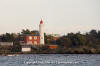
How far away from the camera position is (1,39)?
4469 inches

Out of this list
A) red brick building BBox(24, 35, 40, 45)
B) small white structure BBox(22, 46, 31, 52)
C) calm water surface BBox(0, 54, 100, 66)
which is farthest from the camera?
red brick building BBox(24, 35, 40, 45)

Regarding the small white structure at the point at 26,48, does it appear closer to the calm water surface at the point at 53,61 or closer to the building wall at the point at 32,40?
the building wall at the point at 32,40

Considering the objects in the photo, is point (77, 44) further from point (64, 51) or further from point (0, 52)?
point (0, 52)

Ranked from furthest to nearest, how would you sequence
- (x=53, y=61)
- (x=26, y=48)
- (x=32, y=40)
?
(x=32, y=40) < (x=26, y=48) < (x=53, y=61)

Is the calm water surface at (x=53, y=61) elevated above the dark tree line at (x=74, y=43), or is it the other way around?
the dark tree line at (x=74, y=43)

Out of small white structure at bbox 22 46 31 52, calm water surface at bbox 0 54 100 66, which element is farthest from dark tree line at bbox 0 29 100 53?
calm water surface at bbox 0 54 100 66

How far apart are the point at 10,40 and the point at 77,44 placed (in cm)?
2554

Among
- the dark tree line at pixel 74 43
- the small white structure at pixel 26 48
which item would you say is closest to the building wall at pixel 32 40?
the dark tree line at pixel 74 43

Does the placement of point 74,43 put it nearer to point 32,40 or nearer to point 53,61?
point 32,40

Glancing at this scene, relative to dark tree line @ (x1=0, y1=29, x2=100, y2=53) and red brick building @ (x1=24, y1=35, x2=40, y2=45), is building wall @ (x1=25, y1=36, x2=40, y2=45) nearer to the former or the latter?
red brick building @ (x1=24, y1=35, x2=40, y2=45)

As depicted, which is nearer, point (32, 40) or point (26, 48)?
point (26, 48)

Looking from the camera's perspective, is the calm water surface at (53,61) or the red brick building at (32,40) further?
the red brick building at (32,40)

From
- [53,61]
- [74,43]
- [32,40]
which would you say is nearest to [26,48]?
[32,40]

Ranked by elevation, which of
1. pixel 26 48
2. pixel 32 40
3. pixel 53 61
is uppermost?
pixel 32 40
